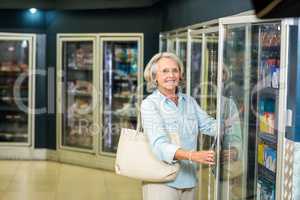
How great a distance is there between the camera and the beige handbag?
9.50ft

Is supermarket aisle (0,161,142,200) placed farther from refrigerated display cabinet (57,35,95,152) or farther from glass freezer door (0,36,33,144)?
glass freezer door (0,36,33,144)

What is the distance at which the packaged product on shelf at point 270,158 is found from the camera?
3.32 metres

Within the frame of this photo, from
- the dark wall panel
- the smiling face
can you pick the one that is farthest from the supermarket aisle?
the smiling face

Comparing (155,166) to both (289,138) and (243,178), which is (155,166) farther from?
(243,178)

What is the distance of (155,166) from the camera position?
2.91 m

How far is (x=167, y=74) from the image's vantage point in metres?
2.95

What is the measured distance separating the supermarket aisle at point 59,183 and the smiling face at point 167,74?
3.60 m

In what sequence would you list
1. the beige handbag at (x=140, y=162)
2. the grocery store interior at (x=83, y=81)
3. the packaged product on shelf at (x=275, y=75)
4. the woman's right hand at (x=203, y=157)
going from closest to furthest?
the woman's right hand at (x=203, y=157), the beige handbag at (x=140, y=162), the packaged product on shelf at (x=275, y=75), the grocery store interior at (x=83, y=81)

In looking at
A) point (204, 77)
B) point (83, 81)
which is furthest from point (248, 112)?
point (83, 81)

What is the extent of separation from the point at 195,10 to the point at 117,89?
8.76 ft

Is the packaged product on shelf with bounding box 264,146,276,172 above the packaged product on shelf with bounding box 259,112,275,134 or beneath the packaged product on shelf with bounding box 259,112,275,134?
beneath

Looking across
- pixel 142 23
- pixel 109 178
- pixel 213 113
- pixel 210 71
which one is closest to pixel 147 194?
pixel 213 113

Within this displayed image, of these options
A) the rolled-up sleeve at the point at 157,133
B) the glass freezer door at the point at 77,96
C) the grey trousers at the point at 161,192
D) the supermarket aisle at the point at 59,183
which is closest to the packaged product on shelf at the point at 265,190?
the grey trousers at the point at 161,192

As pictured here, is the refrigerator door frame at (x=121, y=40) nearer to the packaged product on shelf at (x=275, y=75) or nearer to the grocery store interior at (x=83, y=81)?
the grocery store interior at (x=83, y=81)
